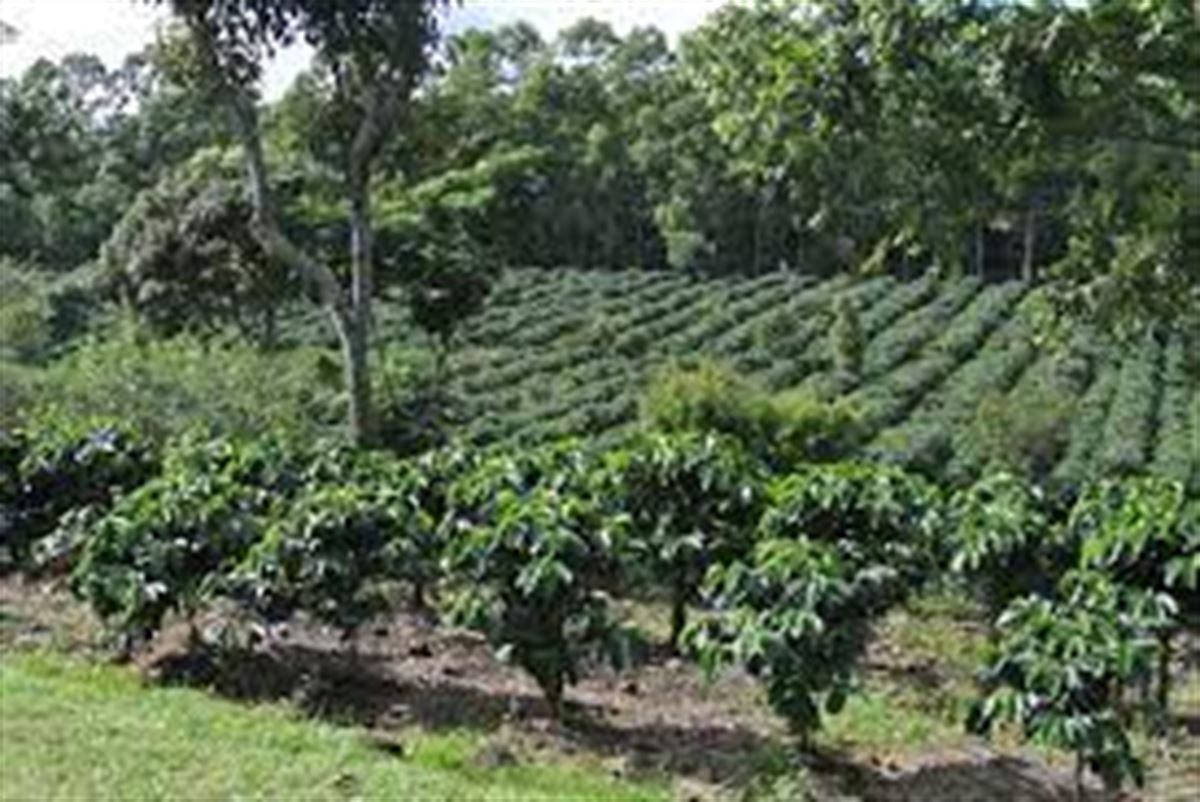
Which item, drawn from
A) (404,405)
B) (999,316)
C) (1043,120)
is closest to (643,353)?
(999,316)

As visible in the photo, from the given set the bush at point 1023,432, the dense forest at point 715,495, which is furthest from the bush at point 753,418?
the bush at point 1023,432

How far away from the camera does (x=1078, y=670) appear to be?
25.8 ft

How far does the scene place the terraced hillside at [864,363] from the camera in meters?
31.3

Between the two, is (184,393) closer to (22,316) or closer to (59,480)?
(59,480)

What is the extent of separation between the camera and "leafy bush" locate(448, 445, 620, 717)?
8797 mm

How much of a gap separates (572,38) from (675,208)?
15761mm

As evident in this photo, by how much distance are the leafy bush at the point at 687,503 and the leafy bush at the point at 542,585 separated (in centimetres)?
127

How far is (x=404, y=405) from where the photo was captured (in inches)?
950

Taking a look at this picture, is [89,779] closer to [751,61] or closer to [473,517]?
[473,517]

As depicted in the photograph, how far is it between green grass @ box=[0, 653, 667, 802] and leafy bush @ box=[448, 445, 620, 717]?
20.8 inches

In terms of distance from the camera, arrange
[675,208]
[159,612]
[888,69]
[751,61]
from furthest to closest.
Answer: [675,208], [751,61], [888,69], [159,612]

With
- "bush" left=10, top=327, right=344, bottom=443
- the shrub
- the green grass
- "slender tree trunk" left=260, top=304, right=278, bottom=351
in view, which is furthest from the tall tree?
"slender tree trunk" left=260, top=304, right=278, bottom=351

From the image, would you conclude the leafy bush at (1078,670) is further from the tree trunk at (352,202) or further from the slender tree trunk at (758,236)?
the slender tree trunk at (758,236)

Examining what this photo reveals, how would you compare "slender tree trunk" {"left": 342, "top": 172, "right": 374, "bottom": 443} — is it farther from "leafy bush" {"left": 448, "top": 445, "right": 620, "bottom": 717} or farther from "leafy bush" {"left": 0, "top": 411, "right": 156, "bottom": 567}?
"leafy bush" {"left": 448, "top": 445, "right": 620, "bottom": 717}
